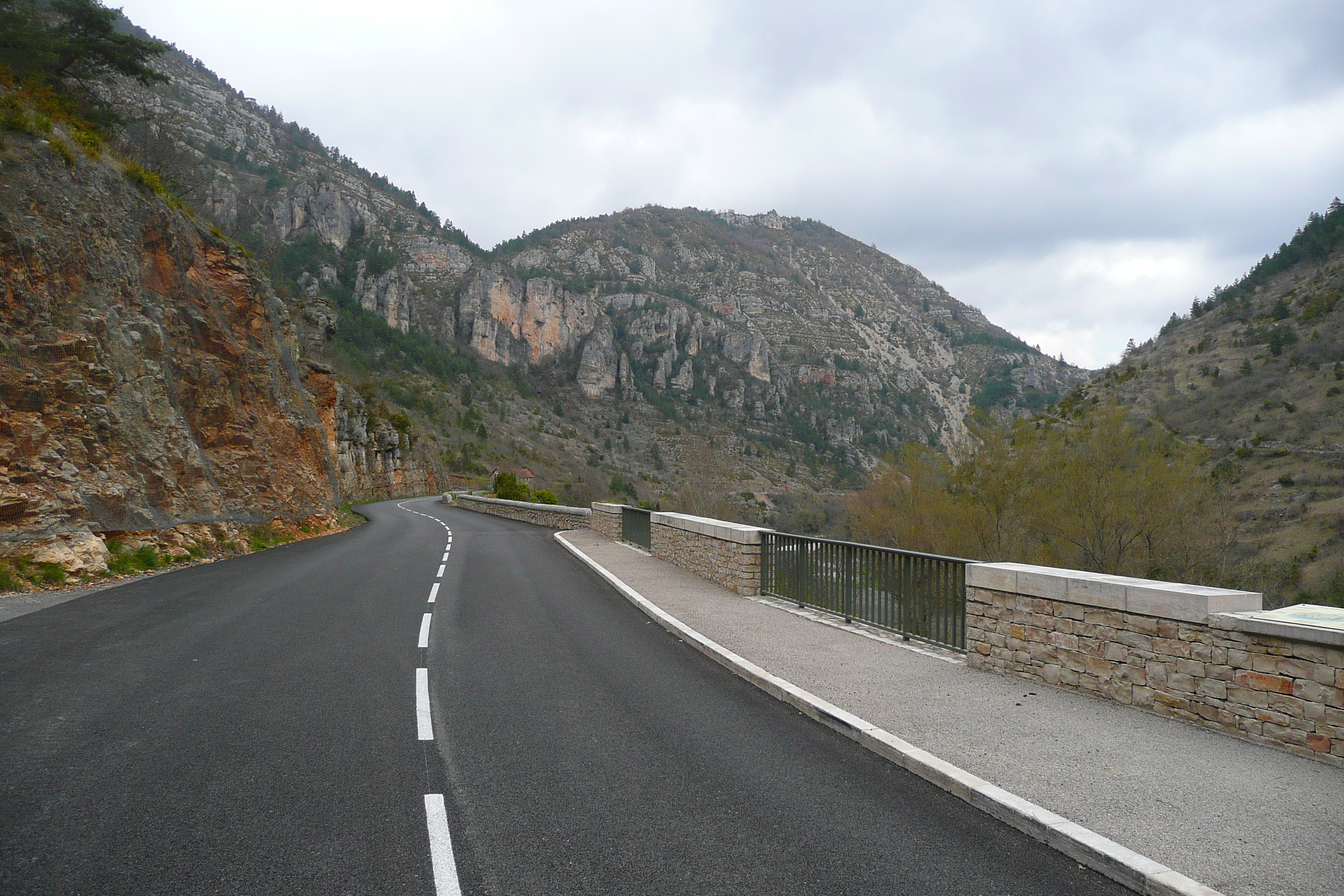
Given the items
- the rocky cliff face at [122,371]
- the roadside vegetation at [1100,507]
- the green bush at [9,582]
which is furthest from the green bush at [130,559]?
the roadside vegetation at [1100,507]

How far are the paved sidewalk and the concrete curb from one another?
10 cm

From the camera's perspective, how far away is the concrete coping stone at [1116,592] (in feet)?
17.0

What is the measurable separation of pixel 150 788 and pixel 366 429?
55.5m

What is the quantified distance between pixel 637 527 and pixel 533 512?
1449 centimetres

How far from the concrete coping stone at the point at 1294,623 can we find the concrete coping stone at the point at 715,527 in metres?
6.58

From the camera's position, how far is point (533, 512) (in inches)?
1307

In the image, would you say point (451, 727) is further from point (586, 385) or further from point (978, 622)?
point (586, 385)

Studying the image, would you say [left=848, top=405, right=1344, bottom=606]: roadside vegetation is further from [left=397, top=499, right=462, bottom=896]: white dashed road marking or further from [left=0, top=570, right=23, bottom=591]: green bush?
[left=0, top=570, right=23, bottom=591]: green bush

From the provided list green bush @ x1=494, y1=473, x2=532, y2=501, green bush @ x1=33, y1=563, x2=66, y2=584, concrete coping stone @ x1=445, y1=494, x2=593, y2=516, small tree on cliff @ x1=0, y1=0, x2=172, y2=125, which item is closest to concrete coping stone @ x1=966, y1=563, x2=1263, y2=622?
green bush @ x1=33, y1=563, x2=66, y2=584

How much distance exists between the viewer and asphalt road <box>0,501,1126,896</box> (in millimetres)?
3258

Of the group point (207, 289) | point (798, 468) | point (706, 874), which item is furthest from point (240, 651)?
point (798, 468)

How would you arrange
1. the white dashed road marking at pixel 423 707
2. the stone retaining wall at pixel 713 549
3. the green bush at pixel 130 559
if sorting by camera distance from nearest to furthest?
the white dashed road marking at pixel 423 707
the stone retaining wall at pixel 713 549
the green bush at pixel 130 559

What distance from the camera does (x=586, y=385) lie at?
12431 cm

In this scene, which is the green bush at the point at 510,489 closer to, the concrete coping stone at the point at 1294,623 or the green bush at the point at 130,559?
the green bush at the point at 130,559
